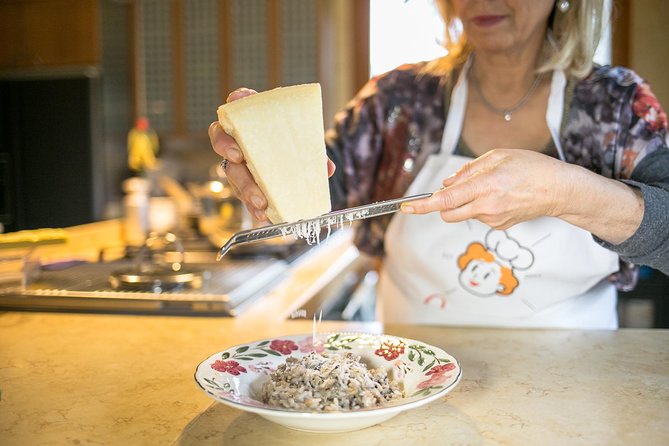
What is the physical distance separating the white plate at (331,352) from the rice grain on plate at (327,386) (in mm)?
22

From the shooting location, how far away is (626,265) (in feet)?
4.27

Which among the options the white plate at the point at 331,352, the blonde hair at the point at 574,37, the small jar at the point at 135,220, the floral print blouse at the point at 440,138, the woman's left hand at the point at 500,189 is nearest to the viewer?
the white plate at the point at 331,352

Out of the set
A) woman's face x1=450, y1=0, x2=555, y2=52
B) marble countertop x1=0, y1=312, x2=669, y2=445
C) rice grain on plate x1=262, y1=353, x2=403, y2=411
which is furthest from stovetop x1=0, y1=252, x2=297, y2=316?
woman's face x1=450, y1=0, x2=555, y2=52

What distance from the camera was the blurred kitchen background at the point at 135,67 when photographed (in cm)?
397

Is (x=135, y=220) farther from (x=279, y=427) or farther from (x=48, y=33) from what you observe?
(x=48, y=33)

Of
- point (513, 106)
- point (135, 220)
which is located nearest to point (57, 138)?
point (135, 220)

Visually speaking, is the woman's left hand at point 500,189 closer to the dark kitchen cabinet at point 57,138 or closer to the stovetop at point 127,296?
the stovetop at point 127,296

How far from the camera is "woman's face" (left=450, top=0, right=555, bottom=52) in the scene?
3.88 ft

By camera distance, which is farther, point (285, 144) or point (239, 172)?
point (239, 172)

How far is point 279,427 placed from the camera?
2.46 ft

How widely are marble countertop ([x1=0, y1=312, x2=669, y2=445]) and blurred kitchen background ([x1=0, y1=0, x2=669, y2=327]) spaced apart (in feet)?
9.58

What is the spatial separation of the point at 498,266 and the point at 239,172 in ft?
2.02

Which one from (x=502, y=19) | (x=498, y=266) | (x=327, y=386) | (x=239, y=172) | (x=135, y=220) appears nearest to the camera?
(x=327, y=386)

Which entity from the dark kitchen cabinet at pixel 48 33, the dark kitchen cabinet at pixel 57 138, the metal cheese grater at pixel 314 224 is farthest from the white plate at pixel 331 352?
the dark kitchen cabinet at pixel 48 33
